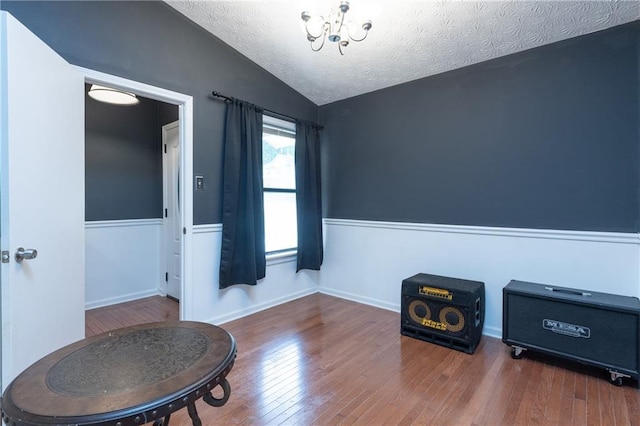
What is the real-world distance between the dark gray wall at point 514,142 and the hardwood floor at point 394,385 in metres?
1.13

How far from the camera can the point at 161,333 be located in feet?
4.30

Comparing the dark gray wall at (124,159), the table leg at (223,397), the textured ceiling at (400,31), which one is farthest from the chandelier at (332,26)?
the dark gray wall at (124,159)

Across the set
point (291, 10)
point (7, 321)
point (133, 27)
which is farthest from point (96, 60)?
point (7, 321)

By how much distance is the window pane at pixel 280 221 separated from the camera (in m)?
3.52

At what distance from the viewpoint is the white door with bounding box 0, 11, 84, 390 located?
1.44 metres

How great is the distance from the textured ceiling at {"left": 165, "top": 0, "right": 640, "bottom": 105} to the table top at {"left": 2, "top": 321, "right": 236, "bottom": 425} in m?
2.08

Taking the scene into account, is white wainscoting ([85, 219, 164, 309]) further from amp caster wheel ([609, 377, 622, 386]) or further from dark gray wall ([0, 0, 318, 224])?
amp caster wheel ([609, 377, 622, 386])

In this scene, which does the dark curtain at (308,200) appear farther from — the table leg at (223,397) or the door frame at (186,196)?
the table leg at (223,397)

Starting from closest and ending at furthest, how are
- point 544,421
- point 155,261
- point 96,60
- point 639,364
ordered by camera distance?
point 544,421 → point 639,364 → point 96,60 → point 155,261

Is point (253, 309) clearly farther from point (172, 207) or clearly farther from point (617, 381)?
point (617, 381)

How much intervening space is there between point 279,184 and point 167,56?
1622 millimetres

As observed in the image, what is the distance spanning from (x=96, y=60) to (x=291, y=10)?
1449mm

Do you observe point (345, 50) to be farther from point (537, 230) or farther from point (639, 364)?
point (639, 364)

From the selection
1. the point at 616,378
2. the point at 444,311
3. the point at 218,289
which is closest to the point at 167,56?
the point at 218,289
